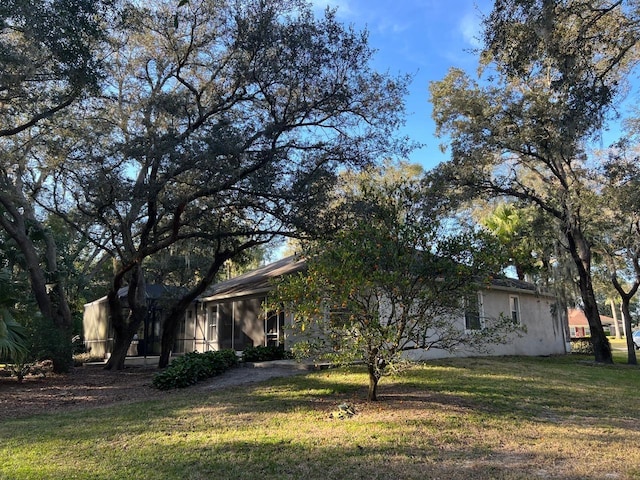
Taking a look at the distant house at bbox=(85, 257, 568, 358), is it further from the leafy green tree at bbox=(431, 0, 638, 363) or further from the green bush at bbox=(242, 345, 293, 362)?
the leafy green tree at bbox=(431, 0, 638, 363)

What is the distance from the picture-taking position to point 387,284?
704 centimetres

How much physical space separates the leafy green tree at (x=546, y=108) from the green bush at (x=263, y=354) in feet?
26.6

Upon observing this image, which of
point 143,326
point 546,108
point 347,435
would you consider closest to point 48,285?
point 143,326

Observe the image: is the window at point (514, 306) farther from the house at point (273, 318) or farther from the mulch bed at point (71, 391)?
the mulch bed at point (71, 391)

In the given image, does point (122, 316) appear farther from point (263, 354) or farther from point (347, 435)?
point (347, 435)

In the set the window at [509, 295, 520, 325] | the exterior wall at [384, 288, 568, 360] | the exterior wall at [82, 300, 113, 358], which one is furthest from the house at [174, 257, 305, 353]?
the window at [509, 295, 520, 325]

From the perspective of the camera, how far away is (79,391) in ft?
36.5

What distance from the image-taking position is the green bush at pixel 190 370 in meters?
11.0

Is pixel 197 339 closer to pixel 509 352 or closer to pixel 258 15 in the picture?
pixel 509 352

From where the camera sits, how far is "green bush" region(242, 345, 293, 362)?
1414cm

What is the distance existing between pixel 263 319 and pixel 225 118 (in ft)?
25.7

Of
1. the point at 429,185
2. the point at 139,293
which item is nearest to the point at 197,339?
the point at 139,293

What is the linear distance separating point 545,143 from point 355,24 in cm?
788

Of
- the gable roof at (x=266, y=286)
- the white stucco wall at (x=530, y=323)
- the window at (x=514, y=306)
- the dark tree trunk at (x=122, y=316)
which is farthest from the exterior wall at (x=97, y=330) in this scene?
the window at (x=514, y=306)
